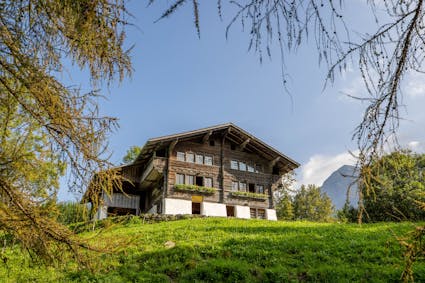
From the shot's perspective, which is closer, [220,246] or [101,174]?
[101,174]

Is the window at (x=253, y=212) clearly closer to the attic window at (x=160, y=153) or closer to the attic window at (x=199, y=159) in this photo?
the attic window at (x=199, y=159)

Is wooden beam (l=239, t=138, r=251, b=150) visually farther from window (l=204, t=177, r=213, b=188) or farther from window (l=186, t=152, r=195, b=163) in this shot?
window (l=186, t=152, r=195, b=163)

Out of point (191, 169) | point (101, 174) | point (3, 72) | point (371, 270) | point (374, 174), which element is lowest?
point (371, 270)

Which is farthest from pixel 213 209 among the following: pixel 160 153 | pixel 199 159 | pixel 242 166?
pixel 160 153

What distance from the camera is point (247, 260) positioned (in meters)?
11.4

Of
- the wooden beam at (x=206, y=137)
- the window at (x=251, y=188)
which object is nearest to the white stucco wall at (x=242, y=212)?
the window at (x=251, y=188)

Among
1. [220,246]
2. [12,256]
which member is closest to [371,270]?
[220,246]

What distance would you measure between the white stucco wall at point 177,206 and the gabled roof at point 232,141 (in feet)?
13.4

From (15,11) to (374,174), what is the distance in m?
4.21

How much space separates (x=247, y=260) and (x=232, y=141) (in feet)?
62.7

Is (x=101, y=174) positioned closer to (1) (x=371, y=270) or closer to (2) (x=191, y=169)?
(1) (x=371, y=270)

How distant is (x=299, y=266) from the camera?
35.9 ft

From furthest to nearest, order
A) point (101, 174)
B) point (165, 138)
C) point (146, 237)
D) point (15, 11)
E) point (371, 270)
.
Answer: point (165, 138)
point (146, 237)
point (371, 270)
point (101, 174)
point (15, 11)

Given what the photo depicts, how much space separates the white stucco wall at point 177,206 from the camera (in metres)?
25.3
